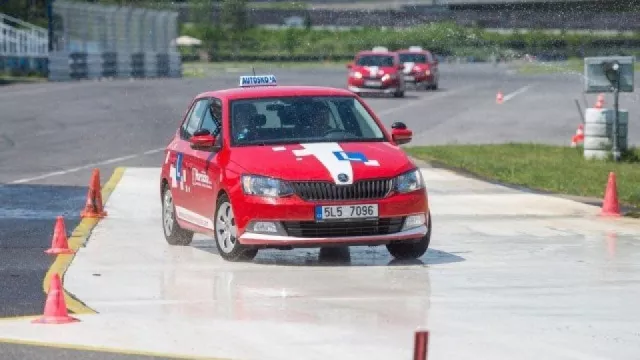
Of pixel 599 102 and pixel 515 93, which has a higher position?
pixel 599 102

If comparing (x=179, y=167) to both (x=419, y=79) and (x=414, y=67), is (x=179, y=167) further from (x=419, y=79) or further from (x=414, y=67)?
(x=414, y=67)

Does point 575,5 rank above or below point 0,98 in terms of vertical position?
above

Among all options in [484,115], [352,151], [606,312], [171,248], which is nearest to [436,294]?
[606,312]

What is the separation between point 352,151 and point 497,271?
165 cm

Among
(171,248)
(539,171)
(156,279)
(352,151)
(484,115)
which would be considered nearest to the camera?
(156,279)

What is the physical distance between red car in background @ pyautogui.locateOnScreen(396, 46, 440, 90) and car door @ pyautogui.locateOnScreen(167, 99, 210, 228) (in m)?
47.4

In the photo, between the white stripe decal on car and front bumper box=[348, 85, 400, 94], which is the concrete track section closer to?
the white stripe decal on car

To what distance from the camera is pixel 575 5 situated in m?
27.0

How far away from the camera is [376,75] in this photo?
54750 millimetres

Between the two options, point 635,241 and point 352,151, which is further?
point 635,241

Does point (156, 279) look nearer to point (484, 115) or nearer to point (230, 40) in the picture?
point (230, 40)

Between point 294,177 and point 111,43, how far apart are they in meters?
57.8

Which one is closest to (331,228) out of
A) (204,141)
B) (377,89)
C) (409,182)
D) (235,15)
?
(409,182)

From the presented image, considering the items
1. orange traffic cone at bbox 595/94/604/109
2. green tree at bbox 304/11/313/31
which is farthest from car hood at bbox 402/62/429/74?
green tree at bbox 304/11/313/31
